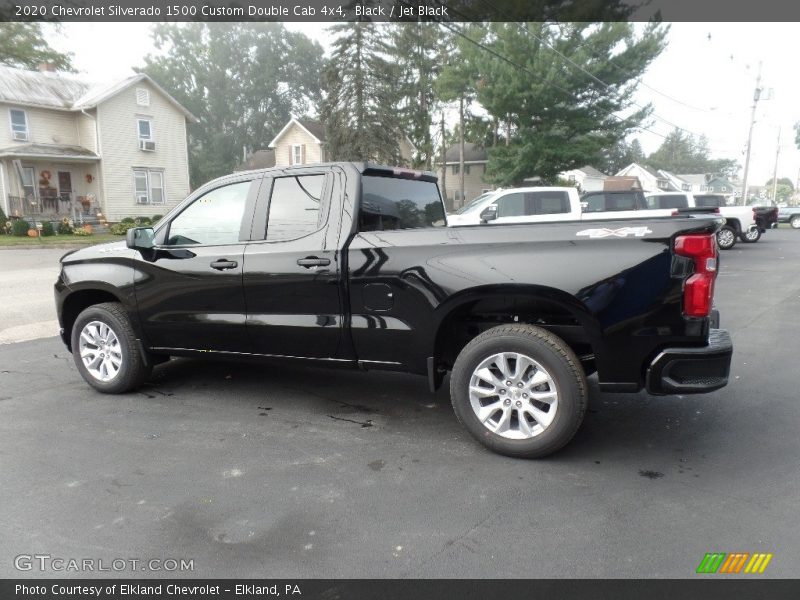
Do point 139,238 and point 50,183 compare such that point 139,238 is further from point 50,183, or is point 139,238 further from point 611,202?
point 50,183

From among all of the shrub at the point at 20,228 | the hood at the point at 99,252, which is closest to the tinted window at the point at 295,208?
the hood at the point at 99,252

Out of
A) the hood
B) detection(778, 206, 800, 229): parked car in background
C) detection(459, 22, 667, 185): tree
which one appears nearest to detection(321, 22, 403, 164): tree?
detection(459, 22, 667, 185): tree

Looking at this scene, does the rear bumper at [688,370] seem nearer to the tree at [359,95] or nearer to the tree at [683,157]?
the tree at [359,95]

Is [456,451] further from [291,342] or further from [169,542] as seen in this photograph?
[169,542]

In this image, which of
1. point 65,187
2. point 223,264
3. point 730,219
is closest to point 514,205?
point 223,264

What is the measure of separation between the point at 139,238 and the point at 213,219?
2.01 ft

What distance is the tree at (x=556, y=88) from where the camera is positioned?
87.8 feet

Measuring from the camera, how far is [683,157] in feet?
416

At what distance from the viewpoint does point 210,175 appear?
59719 millimetres

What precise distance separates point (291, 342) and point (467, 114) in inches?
1494

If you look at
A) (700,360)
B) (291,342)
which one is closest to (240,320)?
(291,342)

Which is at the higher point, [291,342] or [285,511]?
[291,342]

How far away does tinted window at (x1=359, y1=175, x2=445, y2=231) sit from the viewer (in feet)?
13.9
